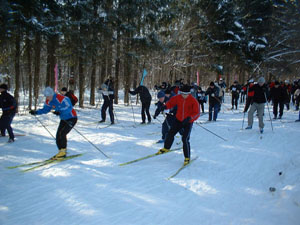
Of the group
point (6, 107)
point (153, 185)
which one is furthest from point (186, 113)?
point (6, 107)

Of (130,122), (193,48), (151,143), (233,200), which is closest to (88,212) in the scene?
(233,200)

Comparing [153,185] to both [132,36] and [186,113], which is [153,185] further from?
[132,36]

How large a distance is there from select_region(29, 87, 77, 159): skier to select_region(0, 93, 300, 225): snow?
1.78 feet

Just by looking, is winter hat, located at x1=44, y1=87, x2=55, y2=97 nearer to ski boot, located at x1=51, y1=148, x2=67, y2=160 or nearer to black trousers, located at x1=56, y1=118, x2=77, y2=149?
black trousers, located at x1=56, y1=118, x2=77, y2=149

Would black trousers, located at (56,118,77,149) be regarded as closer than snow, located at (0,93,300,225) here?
No

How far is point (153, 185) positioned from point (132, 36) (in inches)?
531

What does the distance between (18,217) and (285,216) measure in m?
4.11

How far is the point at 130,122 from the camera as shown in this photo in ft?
36.2

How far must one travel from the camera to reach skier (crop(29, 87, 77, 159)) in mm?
5371

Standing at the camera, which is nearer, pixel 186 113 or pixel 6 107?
pixel 186 113

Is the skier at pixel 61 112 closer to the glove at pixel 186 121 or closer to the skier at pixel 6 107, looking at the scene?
the skier at pixel 6 107

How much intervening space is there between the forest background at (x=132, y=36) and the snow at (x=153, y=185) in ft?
23.7

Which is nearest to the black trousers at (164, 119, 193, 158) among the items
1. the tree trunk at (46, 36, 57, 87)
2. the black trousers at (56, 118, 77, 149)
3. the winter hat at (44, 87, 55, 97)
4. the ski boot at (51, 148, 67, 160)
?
the black trousers at (56, 118, 77, 149)

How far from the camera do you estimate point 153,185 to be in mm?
4219
